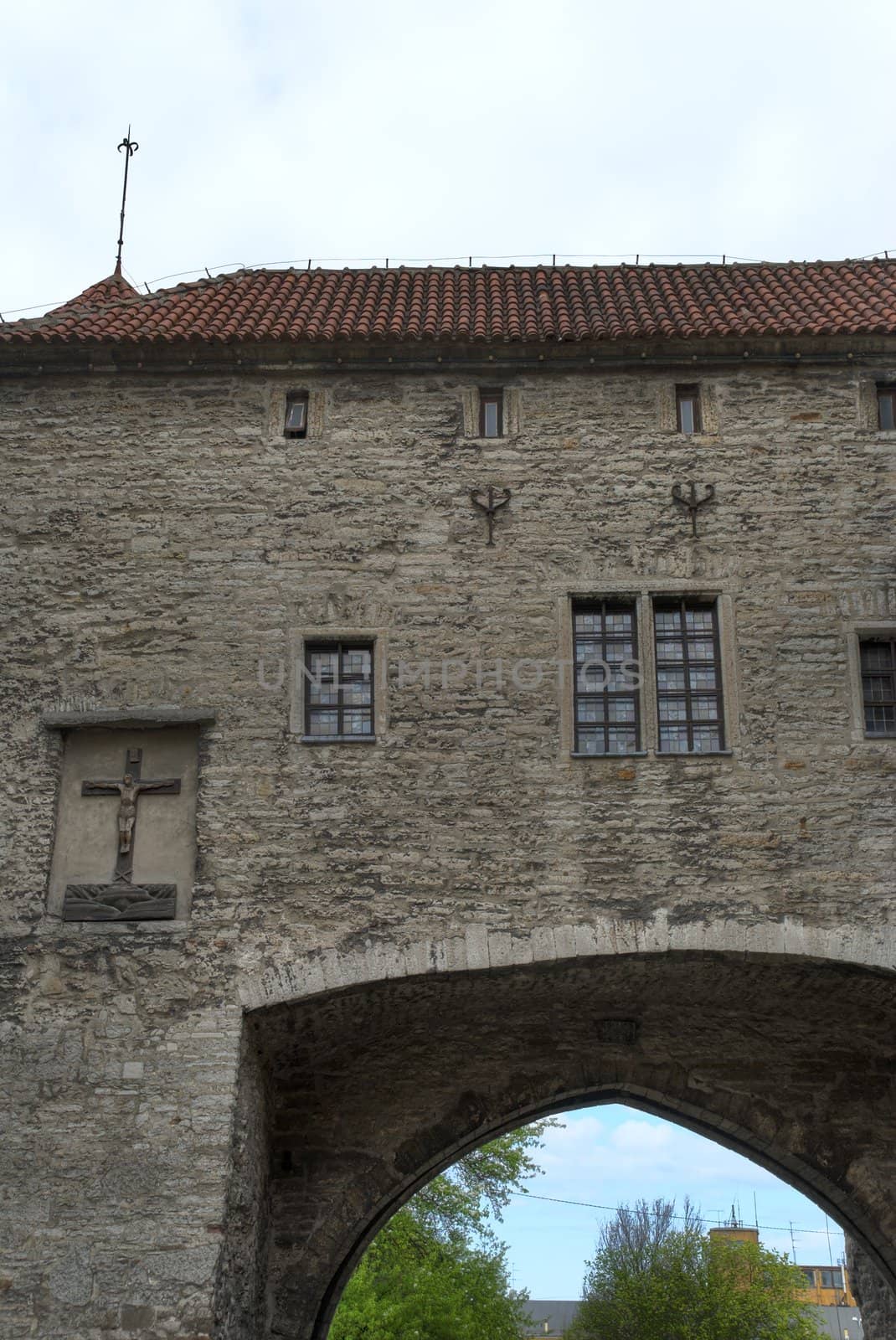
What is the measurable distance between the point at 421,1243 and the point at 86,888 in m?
12.2

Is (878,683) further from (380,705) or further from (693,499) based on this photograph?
(380,705)

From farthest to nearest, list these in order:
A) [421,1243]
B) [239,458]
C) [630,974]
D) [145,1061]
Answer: [421,1243]
[239,458]
[630,974]
[145,1061]

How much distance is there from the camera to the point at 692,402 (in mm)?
13461

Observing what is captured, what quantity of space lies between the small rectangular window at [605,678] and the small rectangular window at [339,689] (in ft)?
5.62

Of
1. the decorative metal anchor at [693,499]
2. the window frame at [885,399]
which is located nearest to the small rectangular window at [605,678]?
the decorative metal anchor at [693,499]

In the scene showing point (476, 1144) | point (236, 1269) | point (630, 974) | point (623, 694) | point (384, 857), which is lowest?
point (236, 1269)

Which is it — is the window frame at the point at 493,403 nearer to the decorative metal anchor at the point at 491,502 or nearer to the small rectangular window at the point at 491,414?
the small rectangular window at the point at 491,414

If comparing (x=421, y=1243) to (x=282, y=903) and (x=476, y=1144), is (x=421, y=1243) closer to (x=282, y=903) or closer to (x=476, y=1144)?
(x=476, y=1144)

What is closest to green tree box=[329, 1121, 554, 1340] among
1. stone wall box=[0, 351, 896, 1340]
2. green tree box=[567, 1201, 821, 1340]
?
green tree box=[567, 1201, 821, 1340]

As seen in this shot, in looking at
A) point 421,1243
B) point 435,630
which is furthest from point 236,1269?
point 421,1243

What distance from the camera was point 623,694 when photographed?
12.3m

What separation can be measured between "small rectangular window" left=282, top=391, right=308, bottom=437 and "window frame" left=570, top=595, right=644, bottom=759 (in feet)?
9.57

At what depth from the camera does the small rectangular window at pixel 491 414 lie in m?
13.4

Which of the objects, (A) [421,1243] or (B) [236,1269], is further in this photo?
(A) [421,1243]
